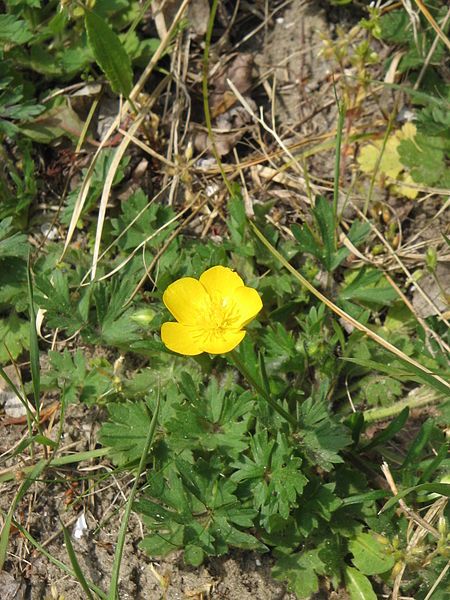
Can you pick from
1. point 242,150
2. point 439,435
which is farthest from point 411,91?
point 439,435

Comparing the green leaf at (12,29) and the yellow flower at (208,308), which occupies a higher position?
the green leaf at (12,29)

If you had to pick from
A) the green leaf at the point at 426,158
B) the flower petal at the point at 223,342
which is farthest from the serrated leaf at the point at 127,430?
the green leaf at the point at 426,158

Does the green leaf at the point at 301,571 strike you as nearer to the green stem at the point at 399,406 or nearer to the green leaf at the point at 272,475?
the green leaf at the point at 272,475

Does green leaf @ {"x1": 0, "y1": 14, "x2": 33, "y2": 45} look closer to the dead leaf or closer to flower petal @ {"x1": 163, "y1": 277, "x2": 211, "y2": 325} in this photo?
the dead leaf

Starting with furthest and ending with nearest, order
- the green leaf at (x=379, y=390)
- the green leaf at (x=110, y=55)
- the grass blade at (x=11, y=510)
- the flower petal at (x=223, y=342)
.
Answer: the green leaf at (x=110, y=55) < the green leaf at (x=379, y=390) < the grass blade at (x=11, y=510) < the flower petal at (x=223, y=342)

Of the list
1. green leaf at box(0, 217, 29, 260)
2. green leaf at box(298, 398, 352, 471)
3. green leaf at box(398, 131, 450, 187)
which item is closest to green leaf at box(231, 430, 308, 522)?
green leaf at box(298, 398, 352, 471)

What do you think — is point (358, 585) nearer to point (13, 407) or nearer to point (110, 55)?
point (13, 407)

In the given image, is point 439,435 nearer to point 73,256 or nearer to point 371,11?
point 73,256
